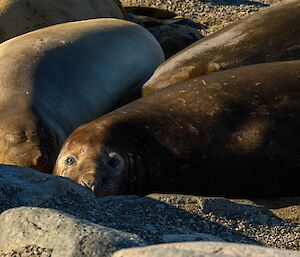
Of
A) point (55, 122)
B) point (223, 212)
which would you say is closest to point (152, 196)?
point (223, 212)

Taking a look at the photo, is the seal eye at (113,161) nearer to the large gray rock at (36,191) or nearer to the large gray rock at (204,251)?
the large gray rock at (36,191)

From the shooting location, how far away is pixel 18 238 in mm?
3395

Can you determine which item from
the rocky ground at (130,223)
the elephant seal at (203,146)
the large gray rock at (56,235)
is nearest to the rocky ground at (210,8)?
the elephant seal at (203,146)

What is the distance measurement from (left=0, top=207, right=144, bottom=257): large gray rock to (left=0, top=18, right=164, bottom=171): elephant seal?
1.99 metres

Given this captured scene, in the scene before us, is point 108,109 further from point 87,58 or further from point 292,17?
point 292,17

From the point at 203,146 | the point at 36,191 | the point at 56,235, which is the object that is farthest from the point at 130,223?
the point at 203,146

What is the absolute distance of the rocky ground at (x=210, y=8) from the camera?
33.1 feet

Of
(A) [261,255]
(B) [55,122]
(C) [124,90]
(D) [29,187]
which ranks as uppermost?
(A) [261,255]

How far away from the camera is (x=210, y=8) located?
10508 millimetres

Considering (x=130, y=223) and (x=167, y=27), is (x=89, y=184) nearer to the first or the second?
(x=130, y=223)

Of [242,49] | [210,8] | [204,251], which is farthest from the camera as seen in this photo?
[210,8]

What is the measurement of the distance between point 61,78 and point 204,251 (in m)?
3.68

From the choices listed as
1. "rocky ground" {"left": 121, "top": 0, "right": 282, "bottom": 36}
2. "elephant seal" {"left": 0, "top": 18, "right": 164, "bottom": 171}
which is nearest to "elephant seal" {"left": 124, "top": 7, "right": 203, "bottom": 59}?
"rocky ground" {"left": 121, "top": 0, "right": 282, "bottom": 36}

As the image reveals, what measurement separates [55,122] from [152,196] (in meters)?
1.58
